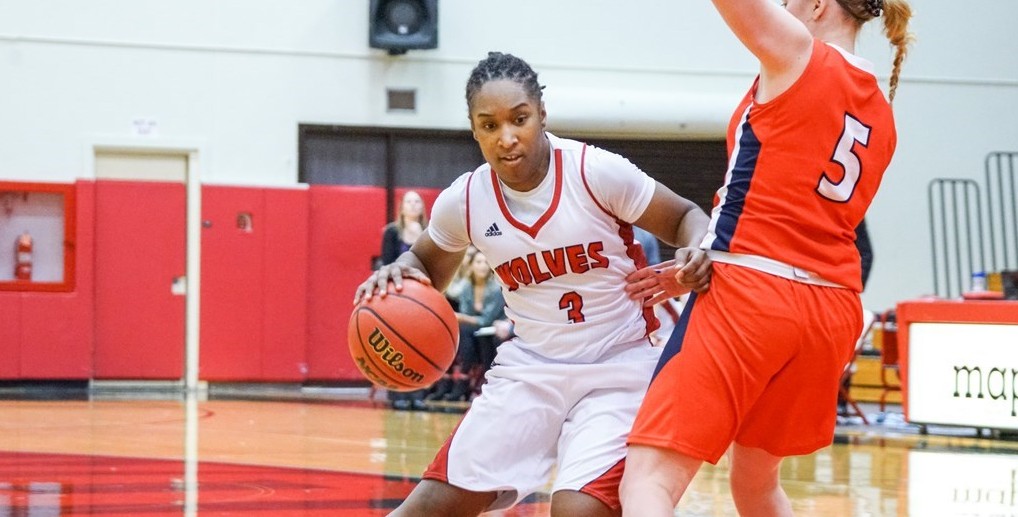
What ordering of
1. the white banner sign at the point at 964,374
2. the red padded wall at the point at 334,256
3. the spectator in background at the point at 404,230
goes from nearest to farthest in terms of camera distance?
the white banner sign at the point at 964,374 → the spectator in background at the point at 404,230 → the red padded wall at the point at 334,256

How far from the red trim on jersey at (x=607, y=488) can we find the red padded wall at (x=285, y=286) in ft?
35.6

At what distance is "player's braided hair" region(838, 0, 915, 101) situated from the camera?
3.18m

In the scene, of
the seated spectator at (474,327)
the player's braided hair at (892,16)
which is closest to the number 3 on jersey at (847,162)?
the player's braided hair at (892,16)

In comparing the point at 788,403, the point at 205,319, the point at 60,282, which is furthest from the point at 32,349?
the point at 788,403

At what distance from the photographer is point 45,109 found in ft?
44.1

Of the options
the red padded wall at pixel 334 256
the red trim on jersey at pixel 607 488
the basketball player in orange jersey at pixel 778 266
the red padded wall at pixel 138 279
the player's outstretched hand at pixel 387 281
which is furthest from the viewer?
the red padded wall at pixel 334 256

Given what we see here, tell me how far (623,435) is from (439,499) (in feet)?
1.69

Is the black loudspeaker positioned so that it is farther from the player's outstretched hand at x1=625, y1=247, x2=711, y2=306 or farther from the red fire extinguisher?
the player's outstretched hand at x1=625, y1=247, x2=711, y2=306

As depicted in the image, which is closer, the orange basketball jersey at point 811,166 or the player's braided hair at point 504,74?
Result: the orange basketball jersey at point 811,166

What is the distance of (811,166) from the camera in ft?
10.0

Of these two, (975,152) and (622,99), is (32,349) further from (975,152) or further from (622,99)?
(975,152)

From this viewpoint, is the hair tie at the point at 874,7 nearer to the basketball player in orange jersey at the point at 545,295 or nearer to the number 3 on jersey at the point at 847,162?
the number 3 on jersey at the point at 847,162

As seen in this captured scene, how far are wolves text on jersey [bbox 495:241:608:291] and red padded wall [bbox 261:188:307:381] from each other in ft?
34.5

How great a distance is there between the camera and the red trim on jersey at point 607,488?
329 centimetres
